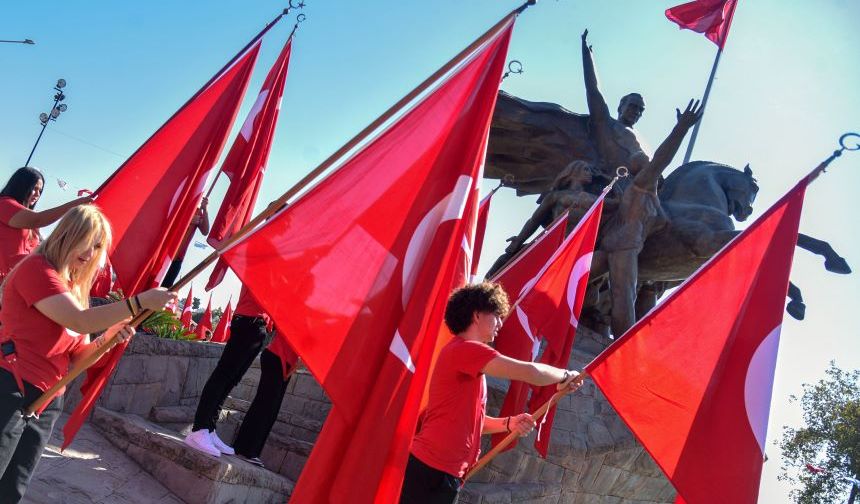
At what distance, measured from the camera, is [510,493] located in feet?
19.0

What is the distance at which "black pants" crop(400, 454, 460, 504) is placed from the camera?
2896mm

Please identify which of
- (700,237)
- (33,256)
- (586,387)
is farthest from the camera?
(700,237)

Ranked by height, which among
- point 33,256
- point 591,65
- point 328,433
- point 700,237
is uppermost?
point 591,65

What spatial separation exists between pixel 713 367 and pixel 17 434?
10.2 ft

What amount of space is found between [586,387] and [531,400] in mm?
1529

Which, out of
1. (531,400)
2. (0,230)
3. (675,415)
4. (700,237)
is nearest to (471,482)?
(531,400)

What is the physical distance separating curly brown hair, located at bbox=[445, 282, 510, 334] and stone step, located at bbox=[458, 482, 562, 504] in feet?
8.89

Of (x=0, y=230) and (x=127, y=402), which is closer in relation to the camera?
(x=0, y=230)

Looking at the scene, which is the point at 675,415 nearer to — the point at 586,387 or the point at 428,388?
the point at 428,388

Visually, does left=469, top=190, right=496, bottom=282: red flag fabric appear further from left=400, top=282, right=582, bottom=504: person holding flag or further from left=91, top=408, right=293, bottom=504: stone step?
left=400, top=282, right=582, bottom=504: person holding flag

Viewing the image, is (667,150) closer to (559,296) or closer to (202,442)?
(559,296)

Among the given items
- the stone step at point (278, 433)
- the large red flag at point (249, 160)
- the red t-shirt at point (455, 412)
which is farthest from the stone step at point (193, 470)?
the red t-shirt at point (455, 412)

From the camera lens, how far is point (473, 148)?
3.57 m

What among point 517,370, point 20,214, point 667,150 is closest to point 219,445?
point 20,214
